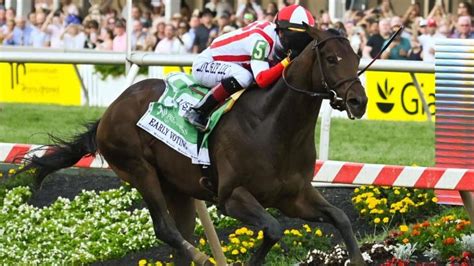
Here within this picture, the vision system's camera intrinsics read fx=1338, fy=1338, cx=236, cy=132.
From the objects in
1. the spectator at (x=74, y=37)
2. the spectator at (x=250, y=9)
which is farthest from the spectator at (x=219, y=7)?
the spectator at (x=74, y=37)

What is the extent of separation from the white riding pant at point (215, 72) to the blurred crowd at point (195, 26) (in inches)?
234

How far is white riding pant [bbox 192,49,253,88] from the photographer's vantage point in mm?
7434

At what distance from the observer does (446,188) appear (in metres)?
7.67

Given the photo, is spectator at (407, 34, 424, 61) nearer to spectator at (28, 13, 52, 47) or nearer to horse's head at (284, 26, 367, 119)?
spectator at (28, 13, 52, 47)

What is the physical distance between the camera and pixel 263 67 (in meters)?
7.34

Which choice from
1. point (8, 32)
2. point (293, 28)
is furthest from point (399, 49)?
point (293, 28)

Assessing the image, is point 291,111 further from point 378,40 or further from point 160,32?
point 160,32

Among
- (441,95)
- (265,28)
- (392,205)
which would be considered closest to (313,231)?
(392,205)

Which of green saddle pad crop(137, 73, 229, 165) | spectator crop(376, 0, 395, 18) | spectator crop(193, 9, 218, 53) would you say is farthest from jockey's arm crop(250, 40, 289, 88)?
spectator crop(193, 9, 218, 53)

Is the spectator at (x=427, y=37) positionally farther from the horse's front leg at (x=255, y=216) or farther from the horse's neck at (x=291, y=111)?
the horse's front leg at (x=255, y=216)

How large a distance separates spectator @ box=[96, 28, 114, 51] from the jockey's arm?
36.7 feet

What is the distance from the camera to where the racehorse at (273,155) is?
6859mm

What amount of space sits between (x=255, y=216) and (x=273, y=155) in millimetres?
345

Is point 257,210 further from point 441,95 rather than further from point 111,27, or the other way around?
point 111,27
